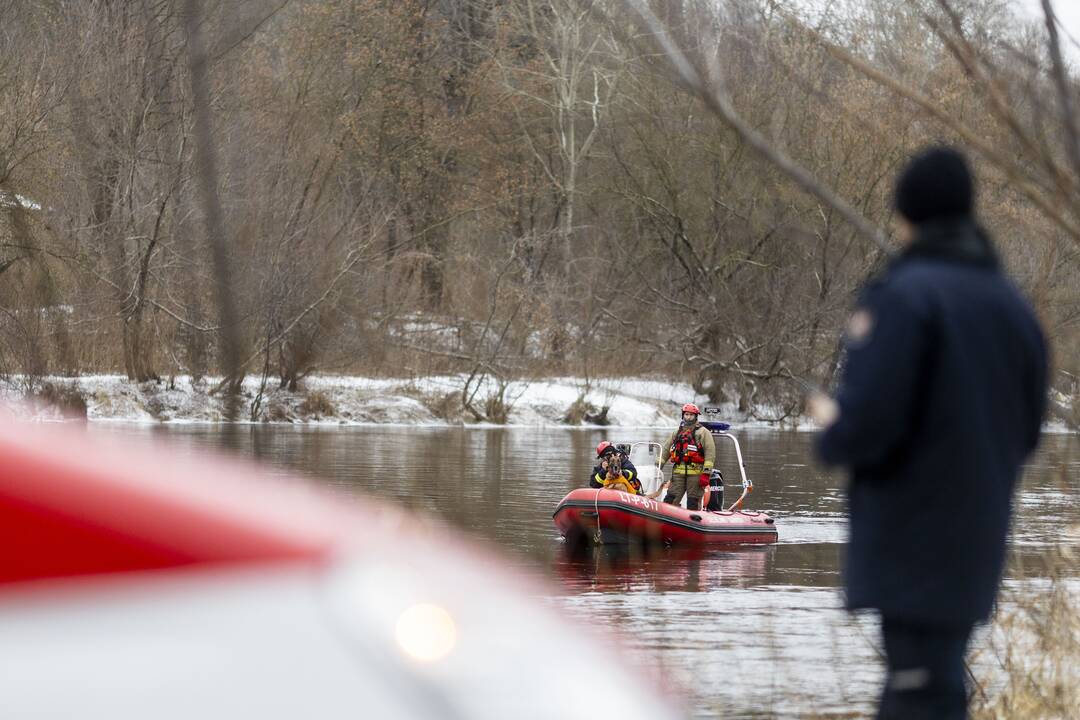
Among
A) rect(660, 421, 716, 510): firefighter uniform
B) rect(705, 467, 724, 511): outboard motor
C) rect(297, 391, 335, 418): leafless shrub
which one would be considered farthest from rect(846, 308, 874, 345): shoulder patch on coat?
rect(297, 391, 335, 418): leafless shrub

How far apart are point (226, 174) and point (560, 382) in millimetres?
45875

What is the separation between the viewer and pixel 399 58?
168 ft

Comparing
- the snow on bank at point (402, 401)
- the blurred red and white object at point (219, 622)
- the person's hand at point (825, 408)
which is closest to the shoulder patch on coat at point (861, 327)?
the person's hand at point (825, 408)

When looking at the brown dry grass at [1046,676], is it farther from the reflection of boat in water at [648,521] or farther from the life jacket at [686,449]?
the life jacket at [686,449]

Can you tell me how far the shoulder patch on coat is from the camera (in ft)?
11.3

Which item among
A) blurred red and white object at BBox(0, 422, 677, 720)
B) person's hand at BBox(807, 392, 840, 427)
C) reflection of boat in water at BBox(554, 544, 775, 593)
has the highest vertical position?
person's hand at BBox(807, 392, 840, 427)

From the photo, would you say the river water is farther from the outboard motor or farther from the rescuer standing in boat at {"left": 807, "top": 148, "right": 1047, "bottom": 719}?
the outboard motor

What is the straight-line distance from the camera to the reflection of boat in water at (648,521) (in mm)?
20016

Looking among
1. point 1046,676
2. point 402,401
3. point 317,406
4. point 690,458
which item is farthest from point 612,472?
point 402,401

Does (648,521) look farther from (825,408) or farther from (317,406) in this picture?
(317,406)

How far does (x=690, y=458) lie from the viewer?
845 inches

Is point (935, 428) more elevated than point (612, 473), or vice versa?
point (935, 428)

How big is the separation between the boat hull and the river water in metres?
0.26

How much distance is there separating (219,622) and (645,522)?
1988 cm
